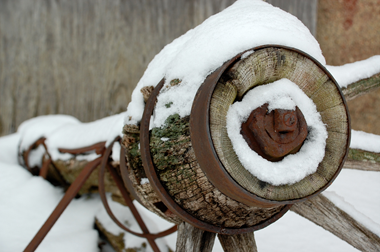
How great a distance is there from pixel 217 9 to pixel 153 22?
51cm

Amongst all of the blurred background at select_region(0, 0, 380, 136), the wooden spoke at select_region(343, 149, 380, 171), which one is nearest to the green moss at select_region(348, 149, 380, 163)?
the wooden spoke at select_region(343, 149, 380, 171)

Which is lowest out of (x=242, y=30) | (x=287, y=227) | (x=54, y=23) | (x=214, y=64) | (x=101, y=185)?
(x=287, y=227)

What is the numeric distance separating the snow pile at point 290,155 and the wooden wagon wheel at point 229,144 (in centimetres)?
2

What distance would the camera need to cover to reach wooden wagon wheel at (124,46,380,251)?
0.71m

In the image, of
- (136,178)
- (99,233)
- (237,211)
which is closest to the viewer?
(237,211)

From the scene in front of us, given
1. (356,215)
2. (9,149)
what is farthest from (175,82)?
(9,149)

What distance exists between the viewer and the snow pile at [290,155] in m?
0.71

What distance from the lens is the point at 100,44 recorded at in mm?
2336

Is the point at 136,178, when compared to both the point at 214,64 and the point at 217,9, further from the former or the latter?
the point at 217,9

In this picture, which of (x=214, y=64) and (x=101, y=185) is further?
(x=101, y=185)

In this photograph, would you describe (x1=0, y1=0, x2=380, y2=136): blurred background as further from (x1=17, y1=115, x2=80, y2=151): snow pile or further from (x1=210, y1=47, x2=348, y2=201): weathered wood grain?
(x1=210, y1=47, x2=348, y2=201): weathered wood grain

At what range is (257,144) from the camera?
2.45 feet

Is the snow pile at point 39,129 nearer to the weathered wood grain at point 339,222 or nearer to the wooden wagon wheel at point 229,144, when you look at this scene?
the wooden wagon wheel at point 229,144

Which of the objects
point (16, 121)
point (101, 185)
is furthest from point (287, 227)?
point (16, 121)
